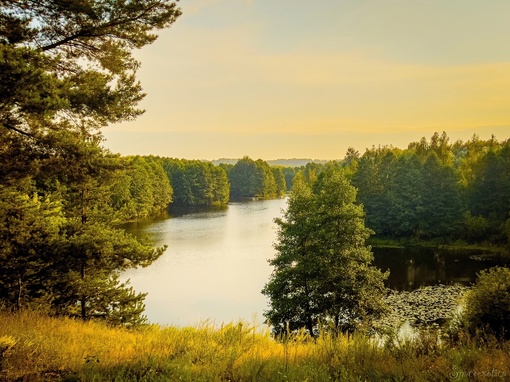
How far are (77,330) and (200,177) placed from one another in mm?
86030

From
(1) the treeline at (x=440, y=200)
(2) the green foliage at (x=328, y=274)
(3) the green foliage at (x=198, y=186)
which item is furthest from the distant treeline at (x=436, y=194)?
(3) the green foliage at (x=198, y=186)

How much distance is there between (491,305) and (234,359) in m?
8.82

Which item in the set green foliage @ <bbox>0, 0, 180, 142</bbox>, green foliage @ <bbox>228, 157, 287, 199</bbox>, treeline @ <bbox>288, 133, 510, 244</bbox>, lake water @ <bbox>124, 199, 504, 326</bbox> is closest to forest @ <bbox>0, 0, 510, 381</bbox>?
green foliage @ <bbox>0, 0, 180, 142</bbox>

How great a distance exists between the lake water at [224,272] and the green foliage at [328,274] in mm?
3266

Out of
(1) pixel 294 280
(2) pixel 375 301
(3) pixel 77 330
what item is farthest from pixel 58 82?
(2) pixel 375 301

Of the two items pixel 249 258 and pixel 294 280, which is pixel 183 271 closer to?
pixel 249 258

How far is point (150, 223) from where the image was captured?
178ft

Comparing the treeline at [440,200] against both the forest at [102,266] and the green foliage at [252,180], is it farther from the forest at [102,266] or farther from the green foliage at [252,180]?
the green foliage at [252,180]

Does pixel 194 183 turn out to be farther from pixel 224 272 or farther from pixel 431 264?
pixel 431 264

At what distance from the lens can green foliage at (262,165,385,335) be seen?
16016 mm

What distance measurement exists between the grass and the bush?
580 centimetres

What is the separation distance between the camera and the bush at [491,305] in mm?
10328

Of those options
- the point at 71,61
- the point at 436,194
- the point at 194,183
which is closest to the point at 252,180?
the point at 194,183

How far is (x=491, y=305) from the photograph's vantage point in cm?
1057
